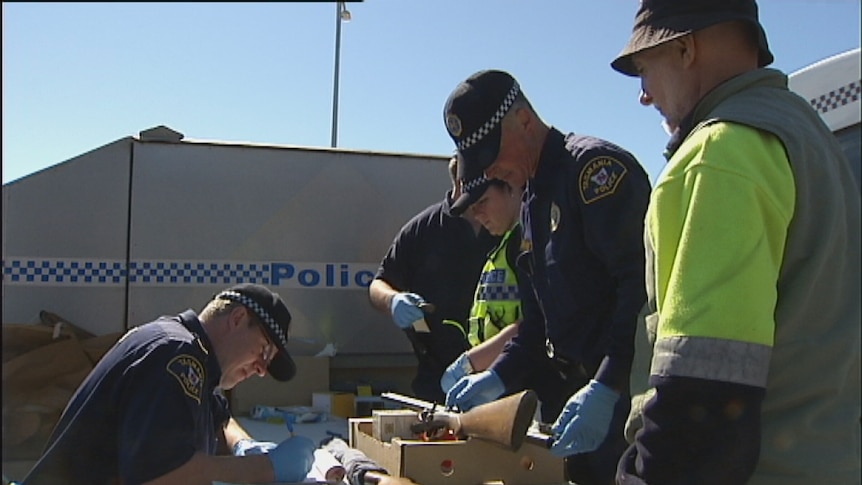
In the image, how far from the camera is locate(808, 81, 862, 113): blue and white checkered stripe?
1738mm

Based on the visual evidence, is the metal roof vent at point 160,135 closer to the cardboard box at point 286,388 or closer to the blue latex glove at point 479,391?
the cardboard box at point 286,388

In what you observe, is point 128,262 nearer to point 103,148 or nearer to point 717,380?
point 103,148

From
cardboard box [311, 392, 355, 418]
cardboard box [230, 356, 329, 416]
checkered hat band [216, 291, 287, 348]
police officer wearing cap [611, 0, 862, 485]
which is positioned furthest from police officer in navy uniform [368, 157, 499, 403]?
police officer wearing cap [611, 0, 862, 485]

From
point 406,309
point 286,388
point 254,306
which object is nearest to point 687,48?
point 254,306

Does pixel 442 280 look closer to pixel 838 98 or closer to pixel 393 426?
pixel 393 426

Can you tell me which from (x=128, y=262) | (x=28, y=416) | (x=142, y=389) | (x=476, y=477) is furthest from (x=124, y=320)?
(x=476, y=477)

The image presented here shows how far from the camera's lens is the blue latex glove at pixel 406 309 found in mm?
4152

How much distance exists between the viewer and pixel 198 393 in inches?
86.3

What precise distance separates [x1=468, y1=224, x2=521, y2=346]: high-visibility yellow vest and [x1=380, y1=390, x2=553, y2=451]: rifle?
3.13 feet

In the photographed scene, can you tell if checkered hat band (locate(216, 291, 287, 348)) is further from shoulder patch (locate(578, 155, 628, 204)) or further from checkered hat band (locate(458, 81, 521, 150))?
shoulder patch (locate(578, 155, 628, 204))

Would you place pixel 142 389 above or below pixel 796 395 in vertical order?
below

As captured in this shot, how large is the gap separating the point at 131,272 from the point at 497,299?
2242mm

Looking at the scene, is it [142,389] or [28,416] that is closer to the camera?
[142,389]

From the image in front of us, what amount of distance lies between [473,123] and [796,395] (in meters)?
1.42
